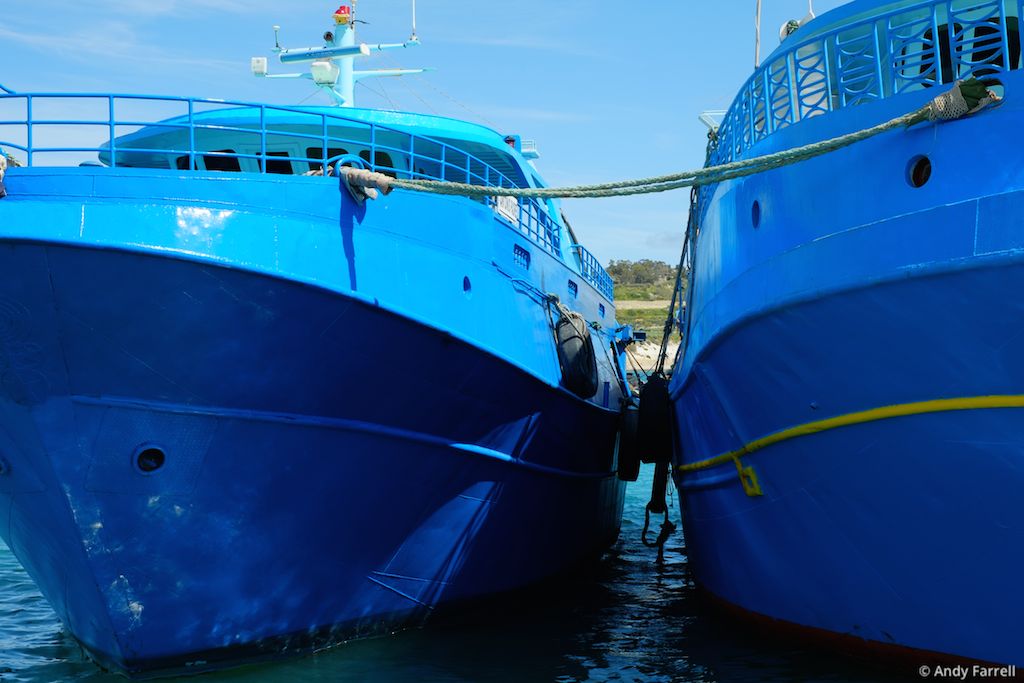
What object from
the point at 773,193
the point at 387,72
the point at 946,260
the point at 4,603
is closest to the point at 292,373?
the point at 773,193

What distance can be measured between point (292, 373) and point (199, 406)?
622 millimetres

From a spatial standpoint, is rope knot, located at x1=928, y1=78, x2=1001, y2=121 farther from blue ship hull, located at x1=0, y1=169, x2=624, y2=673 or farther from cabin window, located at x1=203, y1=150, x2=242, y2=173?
cabin window, located at x1=203, y1=150, x2=242, y2=173

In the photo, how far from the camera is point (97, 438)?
643 centimetres

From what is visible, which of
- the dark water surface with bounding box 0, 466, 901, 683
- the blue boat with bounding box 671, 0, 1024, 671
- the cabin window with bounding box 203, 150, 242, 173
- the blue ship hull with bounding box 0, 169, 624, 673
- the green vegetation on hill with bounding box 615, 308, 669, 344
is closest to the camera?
the blue boat with bounding box 671, 0, 1024, 671

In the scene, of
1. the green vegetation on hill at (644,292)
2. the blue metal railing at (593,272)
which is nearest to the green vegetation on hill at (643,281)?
the green vegetation on hill at (644,292)

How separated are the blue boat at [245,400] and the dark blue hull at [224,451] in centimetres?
1

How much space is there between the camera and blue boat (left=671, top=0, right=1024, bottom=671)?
543 centimetres

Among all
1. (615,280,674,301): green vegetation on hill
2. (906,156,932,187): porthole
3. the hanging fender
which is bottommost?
the hanging fender

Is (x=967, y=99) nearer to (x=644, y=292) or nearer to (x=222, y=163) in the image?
(x=222, y=163)

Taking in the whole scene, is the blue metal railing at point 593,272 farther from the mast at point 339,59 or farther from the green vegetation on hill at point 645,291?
the green vegetation on hill at point 645,291

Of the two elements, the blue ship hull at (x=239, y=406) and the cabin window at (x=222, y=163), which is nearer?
the blue ship hull at (x=239, y=406)

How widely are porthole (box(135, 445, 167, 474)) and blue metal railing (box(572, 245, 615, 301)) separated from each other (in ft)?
26.3

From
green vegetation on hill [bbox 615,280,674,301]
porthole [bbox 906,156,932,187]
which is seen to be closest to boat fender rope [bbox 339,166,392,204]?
porthole [bbox 906,156,932,187]

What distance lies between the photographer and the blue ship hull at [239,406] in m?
6.19
